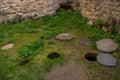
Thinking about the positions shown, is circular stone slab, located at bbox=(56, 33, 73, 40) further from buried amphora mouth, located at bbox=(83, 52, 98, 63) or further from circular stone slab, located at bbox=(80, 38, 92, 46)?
buried amphora mouth, located at bbox=(83, 52, 98, 63)

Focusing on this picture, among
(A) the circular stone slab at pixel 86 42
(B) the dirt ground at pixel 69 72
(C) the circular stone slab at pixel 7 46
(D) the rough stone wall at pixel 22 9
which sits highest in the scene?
(D) the rough stone wall at pixel 22 9

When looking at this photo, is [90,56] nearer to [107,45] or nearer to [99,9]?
[107,45]

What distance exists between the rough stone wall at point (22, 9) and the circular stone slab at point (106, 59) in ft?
13.5

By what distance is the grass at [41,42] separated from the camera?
25.6 ft

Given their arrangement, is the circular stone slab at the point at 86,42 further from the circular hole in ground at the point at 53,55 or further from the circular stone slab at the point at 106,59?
the circular hole in ground at the point at 53,55

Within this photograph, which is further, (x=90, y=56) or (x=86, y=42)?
(x=86, y=42)

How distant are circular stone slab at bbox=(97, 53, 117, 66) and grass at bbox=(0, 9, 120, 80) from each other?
19cm

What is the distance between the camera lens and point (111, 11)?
903 cm

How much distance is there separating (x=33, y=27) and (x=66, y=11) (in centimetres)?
197

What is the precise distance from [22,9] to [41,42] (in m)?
2.80

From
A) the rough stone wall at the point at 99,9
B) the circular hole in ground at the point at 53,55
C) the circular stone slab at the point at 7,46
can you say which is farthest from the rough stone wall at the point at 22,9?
the circular hole in ground at the point at 53,55

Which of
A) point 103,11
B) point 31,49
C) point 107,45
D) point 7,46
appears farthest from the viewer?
point 103,11

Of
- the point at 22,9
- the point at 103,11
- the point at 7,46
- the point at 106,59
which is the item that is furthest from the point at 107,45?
the point at 22,9

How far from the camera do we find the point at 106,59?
7.97 meters
